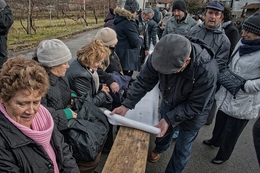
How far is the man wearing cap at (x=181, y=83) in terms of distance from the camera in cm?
158

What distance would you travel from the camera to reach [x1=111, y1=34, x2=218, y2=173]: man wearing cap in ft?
5.19

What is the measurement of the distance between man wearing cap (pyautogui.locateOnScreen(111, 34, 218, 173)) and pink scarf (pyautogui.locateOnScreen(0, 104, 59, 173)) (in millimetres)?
882

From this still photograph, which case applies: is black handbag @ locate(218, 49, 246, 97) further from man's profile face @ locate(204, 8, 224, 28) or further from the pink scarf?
the pink scarf

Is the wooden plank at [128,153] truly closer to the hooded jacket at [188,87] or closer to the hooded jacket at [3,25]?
the hooded jacket at [188,87]

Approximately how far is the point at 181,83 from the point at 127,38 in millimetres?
2353

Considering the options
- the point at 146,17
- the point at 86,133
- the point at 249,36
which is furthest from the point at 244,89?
the point at 146,17

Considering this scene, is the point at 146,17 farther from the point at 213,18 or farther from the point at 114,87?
the point at 114,87

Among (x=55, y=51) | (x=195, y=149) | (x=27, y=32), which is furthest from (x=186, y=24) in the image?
(x=27, y=32)

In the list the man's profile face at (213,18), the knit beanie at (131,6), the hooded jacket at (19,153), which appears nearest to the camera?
the hooded jacket at (19,153)

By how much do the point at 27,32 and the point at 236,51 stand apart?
42.7ft

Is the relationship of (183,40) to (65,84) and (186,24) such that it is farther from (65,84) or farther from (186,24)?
(186,24)

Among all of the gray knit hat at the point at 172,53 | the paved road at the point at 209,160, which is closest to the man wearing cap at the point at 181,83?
the gray knit hat at the point at 172,53

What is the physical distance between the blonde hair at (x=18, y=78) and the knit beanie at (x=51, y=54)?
0.70 metres

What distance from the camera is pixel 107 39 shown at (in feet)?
10.2
